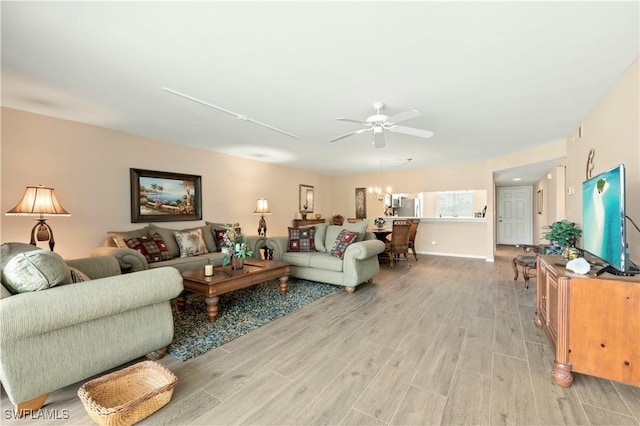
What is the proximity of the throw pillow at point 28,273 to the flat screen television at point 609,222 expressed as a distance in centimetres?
356

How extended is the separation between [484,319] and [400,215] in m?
5.01

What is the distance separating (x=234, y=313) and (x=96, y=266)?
1448 mm

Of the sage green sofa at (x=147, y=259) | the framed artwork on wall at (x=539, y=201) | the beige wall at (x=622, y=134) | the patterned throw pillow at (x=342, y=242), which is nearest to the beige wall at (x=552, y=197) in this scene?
the framed artwork on wall at (x=539, y=201)

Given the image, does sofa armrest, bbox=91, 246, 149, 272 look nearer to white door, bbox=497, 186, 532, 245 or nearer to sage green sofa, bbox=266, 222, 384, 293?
sage green sofa, bbox=266, 222, 384, 293

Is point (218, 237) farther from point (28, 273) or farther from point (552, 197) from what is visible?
point (552, 197)

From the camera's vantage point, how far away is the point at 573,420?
4.90ft

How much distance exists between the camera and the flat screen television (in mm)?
1708

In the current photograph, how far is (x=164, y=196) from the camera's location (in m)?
→ 4.62

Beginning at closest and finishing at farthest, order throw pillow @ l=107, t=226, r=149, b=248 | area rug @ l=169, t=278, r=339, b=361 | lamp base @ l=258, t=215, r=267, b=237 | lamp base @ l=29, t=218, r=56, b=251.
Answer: area rug @ l=169, t=278, r=339, b=361 < lamp base @ l=29, t=218, r=56, b=251 < throw pillow @ l=107, t=226, r=149, b=248 < lamp base @ l=258, t=215, r=267, b=237

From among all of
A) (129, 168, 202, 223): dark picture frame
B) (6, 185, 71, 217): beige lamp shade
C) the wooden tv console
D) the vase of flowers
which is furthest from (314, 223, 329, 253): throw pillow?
(6, 185, 71, 217): beige lamp shade

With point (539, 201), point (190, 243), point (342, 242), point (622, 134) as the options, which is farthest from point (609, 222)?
point (539, 201)

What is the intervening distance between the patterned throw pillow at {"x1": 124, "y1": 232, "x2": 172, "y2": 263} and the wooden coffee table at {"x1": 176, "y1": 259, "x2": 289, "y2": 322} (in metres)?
0.77

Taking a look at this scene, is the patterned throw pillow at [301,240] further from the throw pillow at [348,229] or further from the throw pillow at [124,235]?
the throw pillow at [124,235]

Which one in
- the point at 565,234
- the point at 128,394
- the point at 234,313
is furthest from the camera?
the point at 234,313
